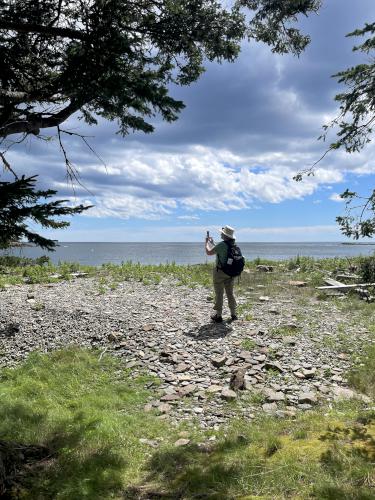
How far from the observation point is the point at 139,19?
574 centimetres

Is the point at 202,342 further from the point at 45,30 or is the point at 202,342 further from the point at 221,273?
the point at 45,30

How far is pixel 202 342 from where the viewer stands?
10.4 m

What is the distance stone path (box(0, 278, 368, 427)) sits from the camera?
7.53 metres

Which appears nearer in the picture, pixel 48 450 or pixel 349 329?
pixel 48 450

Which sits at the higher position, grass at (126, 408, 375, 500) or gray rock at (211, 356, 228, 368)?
gray rock at (211, 356, 228, 368)

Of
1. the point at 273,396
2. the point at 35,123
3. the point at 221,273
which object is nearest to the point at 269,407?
the point at 273,396

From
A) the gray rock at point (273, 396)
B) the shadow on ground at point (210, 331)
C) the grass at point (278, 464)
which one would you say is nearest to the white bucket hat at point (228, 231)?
the shadow on ground at point (210, 331)

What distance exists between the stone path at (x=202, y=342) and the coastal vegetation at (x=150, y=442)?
275 millimetres

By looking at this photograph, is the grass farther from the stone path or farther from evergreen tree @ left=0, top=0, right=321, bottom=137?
evergreen tree @ left=0, top=0, right=321, bottom=137

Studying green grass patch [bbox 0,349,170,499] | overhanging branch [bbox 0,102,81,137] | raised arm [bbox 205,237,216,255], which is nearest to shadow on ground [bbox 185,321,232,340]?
raised arm [bbox 205,237,216,255]

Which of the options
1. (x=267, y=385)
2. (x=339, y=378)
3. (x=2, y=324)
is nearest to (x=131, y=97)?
(x=267, y=385)

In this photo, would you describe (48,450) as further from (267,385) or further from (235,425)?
(267,385)

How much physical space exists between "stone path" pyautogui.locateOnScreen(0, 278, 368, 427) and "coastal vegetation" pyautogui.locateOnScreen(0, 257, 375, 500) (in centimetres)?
27

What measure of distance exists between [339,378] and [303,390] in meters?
1.07
